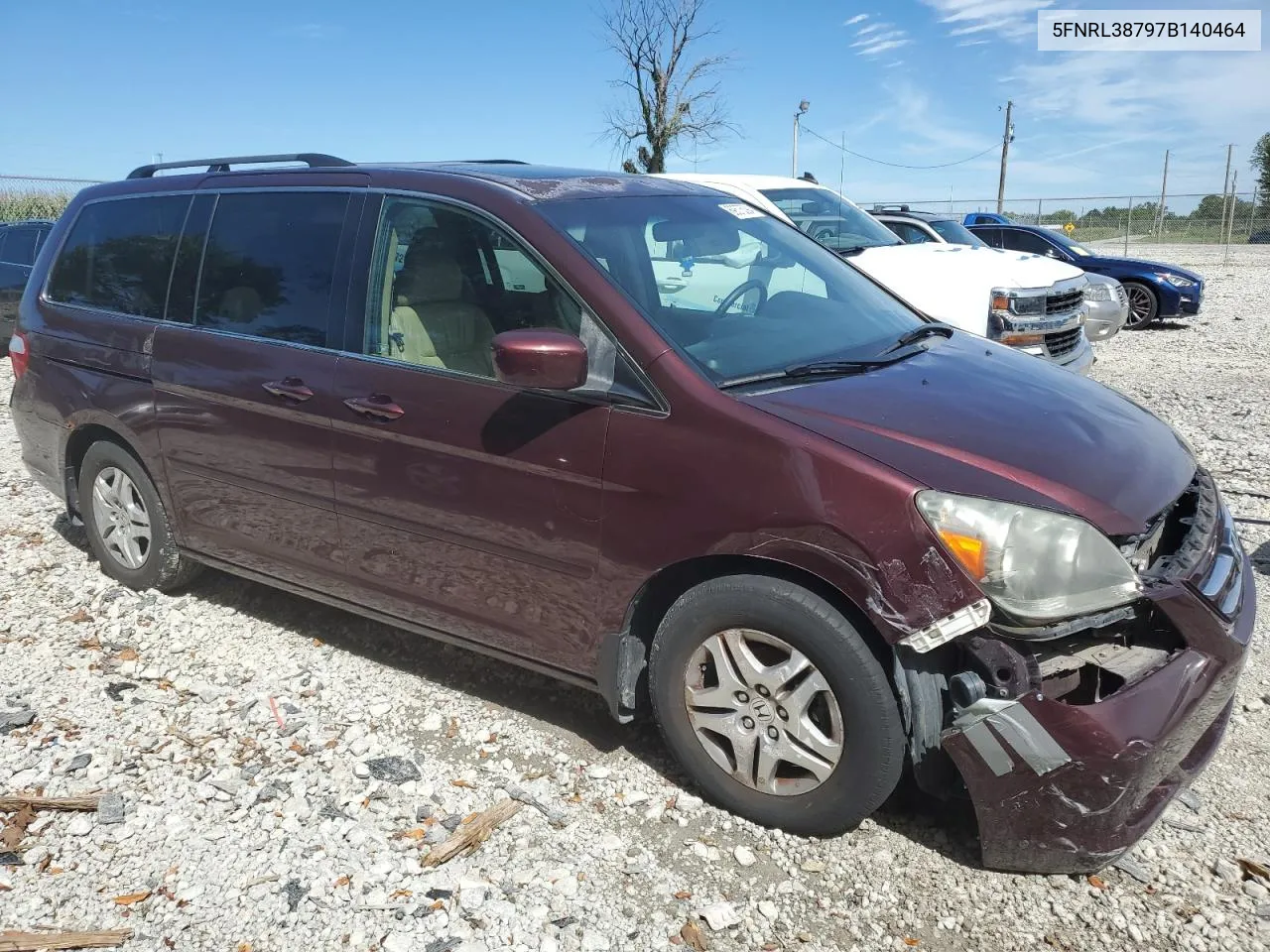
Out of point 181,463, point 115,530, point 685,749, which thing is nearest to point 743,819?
point 685,749

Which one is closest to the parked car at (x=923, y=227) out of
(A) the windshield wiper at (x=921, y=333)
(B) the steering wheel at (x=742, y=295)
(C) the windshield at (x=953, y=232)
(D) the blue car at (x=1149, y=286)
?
(C) the windshield at (x=953, y=232)

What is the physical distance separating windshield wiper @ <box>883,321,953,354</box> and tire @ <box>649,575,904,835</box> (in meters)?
1.21

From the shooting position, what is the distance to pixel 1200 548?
281 cm

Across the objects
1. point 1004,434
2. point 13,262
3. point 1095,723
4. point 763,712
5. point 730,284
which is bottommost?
point 763,712

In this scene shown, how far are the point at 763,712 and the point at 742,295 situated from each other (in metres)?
1.51

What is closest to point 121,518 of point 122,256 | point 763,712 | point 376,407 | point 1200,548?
point 122,256

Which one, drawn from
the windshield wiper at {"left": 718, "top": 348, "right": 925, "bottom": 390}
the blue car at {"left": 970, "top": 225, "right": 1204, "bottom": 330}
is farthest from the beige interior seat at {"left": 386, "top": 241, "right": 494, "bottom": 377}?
the blue car at {"left": 970, "top": 225, "right": 1204, "bottom": 330}

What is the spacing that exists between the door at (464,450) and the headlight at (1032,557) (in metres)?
1.05

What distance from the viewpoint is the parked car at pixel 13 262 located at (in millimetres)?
12133

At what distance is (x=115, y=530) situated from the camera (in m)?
4.89

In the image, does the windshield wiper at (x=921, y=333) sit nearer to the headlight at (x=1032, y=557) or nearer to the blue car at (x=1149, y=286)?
the headlight at (x=1032, y=557)

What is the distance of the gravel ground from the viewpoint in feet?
8.81

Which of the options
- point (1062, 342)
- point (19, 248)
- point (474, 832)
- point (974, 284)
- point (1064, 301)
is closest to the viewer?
point (474, 832)

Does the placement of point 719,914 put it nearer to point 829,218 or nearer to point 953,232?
point 829,218
